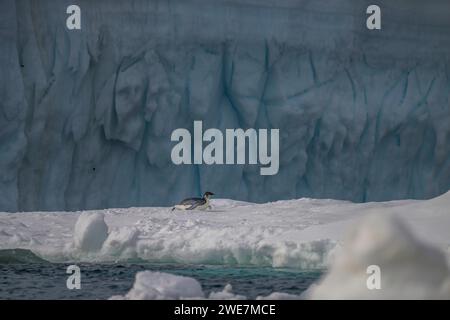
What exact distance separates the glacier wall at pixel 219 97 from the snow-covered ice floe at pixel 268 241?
2.13 metres

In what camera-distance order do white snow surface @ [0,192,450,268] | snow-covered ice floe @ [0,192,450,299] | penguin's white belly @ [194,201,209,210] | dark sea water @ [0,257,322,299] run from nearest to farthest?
snow-covered ice floe @ [0,192,450,299] → dark sea water @ [0,257,322,299] → white snow surface @ [0,192,450,268] → penguin's white belly @ [194,201,209,210]

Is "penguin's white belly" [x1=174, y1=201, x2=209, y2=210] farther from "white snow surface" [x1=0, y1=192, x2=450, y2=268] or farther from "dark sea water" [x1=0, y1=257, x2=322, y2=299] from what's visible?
"dark sea water" [x1=0, y1=257, x2=322, y2=299]

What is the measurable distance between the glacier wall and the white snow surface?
3162 mm

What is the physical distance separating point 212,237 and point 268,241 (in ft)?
2.41

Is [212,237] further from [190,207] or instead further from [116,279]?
[190,207]

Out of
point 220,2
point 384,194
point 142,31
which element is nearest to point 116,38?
point 142,31

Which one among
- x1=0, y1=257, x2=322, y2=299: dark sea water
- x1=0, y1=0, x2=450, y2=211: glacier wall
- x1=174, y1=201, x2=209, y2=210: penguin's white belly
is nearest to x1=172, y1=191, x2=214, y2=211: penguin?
x1=174, y1=201, x2=209, y2=210: penguin's white belly

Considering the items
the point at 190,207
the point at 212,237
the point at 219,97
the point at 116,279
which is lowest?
the point at 190,207

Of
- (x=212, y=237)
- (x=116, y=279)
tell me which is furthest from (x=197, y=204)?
(x=116, y=279)

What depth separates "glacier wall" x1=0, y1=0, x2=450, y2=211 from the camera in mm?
15828

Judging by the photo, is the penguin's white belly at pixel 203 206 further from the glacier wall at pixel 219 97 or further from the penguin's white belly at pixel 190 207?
the glacier wall at pixel 219 97

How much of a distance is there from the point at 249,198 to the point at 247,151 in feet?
3.21

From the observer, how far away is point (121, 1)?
16500 millimetres

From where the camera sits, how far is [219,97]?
1745 cm
